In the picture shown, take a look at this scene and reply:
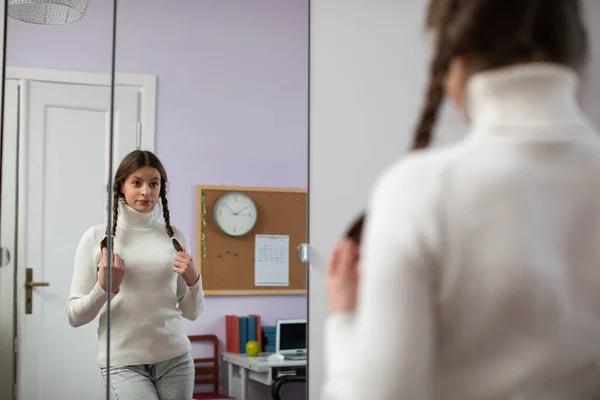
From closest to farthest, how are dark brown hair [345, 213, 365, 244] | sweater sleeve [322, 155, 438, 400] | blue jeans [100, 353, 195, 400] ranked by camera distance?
sweater sleeve [322, 155, 438, 400], dark brown hair [345, 213, 365, 244], blue jeans [100, 353, 195, 400]

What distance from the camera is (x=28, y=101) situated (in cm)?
191

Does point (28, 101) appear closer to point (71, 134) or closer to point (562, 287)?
point (71, 134)

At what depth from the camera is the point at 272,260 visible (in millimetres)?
1964

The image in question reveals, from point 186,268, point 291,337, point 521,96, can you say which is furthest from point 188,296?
point 521,96

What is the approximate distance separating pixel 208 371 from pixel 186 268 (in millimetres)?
247

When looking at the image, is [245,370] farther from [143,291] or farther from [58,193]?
[58,193]

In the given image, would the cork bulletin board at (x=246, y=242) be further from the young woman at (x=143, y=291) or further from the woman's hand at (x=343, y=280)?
the woman's hand at (x=343, y=280)

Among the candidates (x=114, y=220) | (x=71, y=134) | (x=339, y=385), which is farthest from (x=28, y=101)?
(x=339, y=385)

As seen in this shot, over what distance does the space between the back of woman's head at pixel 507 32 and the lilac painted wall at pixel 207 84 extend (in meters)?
1.30

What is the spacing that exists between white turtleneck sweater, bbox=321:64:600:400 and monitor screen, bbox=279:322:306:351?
1.37 m

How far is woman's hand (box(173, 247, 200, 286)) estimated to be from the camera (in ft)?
6.01

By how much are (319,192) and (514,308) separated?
1484mm

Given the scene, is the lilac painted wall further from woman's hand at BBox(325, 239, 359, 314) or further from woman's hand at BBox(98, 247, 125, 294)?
woman's hand at BBox(325, 239, 359, 314)

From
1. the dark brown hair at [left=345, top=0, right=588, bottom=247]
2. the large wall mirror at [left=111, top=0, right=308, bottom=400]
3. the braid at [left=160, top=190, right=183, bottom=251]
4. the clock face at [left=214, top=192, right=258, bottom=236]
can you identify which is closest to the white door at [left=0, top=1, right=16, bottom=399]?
the large wall mirror at [left=111, top=0, right=308, bottom=400]
